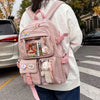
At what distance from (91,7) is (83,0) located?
2346mm

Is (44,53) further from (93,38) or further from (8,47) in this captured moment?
(93,38)

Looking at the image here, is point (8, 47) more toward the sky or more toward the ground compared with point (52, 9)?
more toward the ground

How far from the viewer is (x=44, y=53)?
1.30m

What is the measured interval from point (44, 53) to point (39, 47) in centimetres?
8

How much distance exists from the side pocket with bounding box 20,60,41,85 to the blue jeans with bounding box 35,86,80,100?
Result: 0.67 ft

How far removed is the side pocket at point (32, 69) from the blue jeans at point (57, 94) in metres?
0.21

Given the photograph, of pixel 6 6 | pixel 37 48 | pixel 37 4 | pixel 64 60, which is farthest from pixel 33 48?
pixel 6 6

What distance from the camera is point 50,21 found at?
51.9 inches

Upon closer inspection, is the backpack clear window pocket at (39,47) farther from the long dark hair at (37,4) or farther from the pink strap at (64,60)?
the long dark hair at (37,4)

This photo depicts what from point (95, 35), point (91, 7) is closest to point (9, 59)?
point (95, 35)

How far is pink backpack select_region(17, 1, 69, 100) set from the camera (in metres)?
1.28

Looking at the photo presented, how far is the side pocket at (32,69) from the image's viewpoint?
52.9 inches

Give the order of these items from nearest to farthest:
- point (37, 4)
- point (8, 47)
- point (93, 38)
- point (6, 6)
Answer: point (37, 4) → point (8, 47) → point (93, 38) → point (6, 6)

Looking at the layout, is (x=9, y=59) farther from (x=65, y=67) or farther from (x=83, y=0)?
(x=83, y=0)
